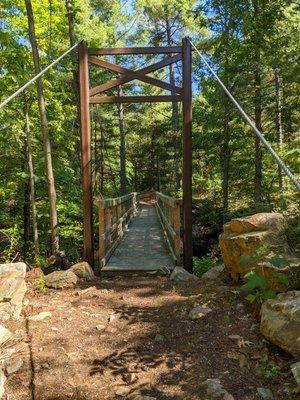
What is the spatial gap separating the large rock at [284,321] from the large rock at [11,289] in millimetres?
2449

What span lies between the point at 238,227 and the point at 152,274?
2.20 metres

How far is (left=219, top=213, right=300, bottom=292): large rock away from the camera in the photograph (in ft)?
11.8

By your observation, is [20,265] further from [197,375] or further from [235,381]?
[235,381]

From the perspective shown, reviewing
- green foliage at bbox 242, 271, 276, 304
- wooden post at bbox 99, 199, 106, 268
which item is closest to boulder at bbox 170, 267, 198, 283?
wooden post at bbox 99, 199, 106, 268

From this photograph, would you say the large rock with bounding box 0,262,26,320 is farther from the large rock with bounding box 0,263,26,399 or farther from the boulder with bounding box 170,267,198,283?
the boulder with bounding box 170,267,198,283

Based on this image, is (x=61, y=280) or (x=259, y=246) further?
(x=61, y=280)

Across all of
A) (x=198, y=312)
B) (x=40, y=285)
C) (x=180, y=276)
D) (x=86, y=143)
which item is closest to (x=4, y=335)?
(x=40, y=285)

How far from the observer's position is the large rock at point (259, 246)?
3585 mm

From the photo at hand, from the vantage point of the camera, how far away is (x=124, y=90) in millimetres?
21531

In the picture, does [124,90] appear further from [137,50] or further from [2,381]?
[2,381]

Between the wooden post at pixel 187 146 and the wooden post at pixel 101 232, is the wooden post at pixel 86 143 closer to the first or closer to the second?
the wooden post at pixel 101 232

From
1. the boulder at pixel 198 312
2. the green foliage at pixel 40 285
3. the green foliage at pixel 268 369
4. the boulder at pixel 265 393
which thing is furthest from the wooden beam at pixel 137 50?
the boulder at pixel 265 393

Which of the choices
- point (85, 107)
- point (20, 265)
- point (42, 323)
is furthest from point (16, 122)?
point (42, 323)

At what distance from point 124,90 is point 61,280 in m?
17.7
